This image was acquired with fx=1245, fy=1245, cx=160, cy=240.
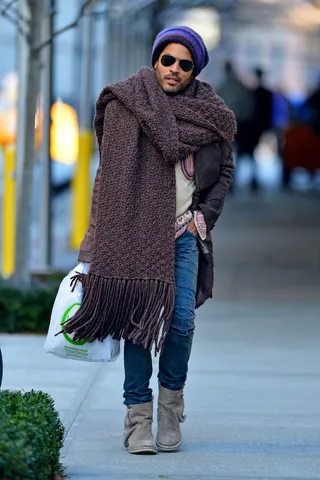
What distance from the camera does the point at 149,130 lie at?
4.81m

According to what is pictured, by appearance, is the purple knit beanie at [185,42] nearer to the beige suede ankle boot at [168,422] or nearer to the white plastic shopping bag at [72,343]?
the white plastic shopping bag at [72,343]

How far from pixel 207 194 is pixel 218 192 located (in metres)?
0.05

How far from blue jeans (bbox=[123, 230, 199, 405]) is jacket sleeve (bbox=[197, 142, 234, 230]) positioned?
0.11m

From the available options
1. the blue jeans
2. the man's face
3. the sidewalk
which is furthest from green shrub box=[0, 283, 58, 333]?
the man's face

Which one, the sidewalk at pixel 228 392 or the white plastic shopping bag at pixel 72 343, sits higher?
the white plastic shopping bag at pixel 72 343

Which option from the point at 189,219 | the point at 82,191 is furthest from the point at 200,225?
the point at 82,191

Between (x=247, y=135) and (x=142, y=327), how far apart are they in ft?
54.7

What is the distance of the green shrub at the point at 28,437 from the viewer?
381 cm

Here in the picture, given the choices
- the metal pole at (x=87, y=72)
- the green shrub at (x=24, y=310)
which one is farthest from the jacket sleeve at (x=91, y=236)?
the metal pole at (x=87, y=72)

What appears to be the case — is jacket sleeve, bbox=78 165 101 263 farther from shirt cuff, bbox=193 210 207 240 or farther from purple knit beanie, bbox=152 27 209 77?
purple knit beanie, bbox=152 27 209 77

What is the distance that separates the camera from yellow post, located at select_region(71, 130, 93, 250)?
13.2m

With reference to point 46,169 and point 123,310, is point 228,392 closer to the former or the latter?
point 123,310

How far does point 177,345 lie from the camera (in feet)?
16.2

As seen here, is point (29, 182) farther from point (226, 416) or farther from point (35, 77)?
point (226, 416)
